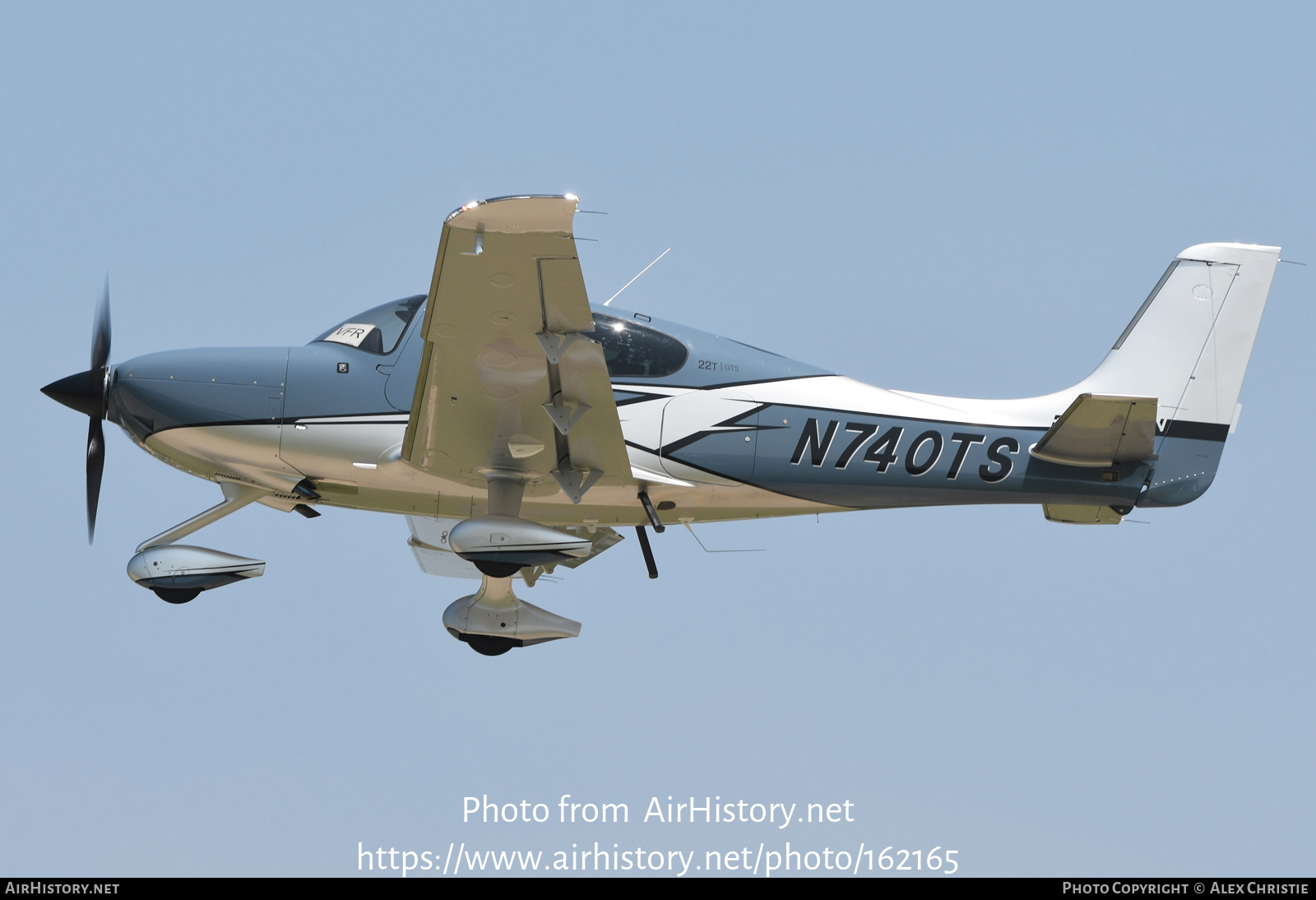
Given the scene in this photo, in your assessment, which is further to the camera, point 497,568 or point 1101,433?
point 1101,433

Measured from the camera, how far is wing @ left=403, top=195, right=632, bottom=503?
29.3 ft

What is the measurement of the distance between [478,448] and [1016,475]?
4692 mm

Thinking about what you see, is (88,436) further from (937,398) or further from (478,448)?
(937,398)

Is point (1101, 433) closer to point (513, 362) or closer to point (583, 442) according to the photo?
point (583, 442)

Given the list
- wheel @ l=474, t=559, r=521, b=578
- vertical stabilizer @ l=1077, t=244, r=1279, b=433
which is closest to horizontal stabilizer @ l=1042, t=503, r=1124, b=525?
vertical stabilizer @ l=1077, t=244, r=1279, b=433

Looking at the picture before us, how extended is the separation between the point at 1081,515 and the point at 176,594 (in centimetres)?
796

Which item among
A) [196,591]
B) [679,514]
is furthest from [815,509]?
[196,591]

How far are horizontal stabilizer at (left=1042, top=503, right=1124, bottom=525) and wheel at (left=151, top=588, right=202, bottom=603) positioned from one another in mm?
7458

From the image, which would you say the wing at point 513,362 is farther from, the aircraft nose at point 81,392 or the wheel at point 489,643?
the aircraft nose at point 81,392

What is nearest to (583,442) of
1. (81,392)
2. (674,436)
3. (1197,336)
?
(674,436)

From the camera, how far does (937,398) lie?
40.2 ft

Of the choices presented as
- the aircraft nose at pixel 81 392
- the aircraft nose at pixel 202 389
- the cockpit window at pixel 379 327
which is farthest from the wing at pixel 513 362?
the aircraft nose at pixel 81 392

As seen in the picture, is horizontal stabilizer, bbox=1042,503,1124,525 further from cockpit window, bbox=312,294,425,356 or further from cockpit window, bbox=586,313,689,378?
cockpit window, bbox=312,294,425,356

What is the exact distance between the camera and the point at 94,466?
1238cm
